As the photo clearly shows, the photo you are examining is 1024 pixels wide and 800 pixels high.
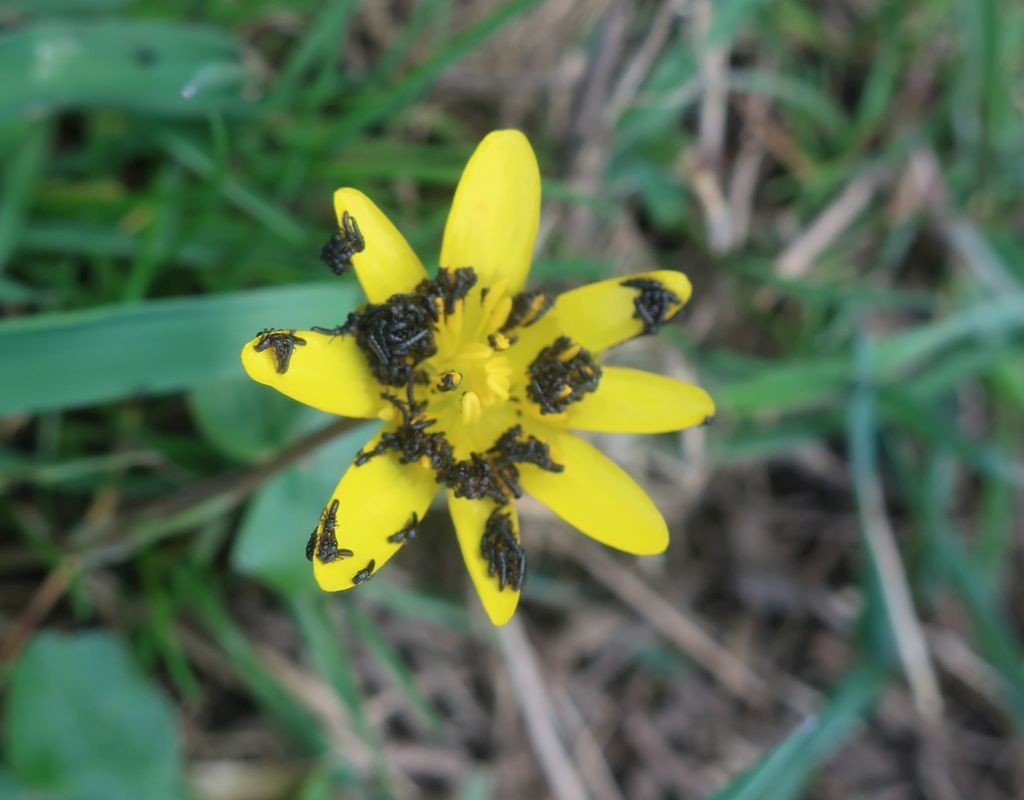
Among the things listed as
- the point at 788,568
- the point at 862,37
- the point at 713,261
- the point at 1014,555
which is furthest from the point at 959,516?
the point at 862,37

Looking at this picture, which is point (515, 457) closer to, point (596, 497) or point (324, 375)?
point (596, 497)

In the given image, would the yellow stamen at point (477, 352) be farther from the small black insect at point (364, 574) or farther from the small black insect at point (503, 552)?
the small black insect at point (364, 574)

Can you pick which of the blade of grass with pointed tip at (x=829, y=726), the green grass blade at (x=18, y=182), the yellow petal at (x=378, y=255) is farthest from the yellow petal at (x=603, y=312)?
the green grass blade at (x=18, y=182)

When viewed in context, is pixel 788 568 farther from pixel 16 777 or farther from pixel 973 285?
pixel 16 777

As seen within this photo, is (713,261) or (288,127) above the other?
(288,127)

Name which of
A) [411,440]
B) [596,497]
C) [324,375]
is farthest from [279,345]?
[596,497]

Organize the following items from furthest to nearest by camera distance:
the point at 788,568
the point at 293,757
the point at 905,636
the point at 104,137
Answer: the point at 788,568
the point at 905,636
the point at 293,757
the point at 104,137

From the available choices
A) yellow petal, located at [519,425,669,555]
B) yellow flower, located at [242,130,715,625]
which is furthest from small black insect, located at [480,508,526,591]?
yellow petal, located at [519,425,669,555]
